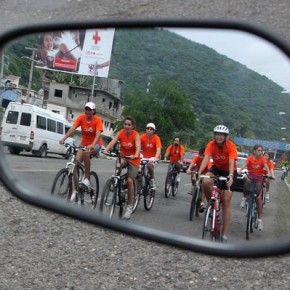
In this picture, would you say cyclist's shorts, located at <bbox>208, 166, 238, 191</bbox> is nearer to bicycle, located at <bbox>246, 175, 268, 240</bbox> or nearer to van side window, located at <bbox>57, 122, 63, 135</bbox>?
bicycle, located at <bbox>246, 175, 268, 240</bbox>

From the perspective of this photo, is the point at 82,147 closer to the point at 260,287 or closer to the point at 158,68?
the point at 158,68

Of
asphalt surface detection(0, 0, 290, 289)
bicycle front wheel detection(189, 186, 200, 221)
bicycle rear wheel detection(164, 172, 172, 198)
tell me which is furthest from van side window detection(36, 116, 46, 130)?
asphalt surface detection(0, 0, 290, 289)

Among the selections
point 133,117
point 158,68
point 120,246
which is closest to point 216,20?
point 158,68

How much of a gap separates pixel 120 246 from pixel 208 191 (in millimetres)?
3142

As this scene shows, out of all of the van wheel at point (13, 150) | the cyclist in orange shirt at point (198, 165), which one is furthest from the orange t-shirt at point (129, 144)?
the van wheel at point (13, 150)

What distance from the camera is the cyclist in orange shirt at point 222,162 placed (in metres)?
1.21

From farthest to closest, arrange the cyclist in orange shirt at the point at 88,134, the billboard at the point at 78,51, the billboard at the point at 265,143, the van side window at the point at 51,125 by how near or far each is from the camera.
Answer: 1. the van side window at the point at 51,125
2. the cyclist in orange shirt at the point at 88,134
3. the billboard at the point at 78,51
4. the billboard at the point at 265,143

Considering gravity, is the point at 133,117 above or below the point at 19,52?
below

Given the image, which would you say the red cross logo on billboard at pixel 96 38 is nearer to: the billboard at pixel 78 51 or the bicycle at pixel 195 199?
the billboard at pixel 78 51

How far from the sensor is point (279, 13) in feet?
42.7

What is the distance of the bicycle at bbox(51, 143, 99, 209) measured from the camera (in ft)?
5.13

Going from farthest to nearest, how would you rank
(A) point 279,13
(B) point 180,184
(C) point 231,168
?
(A) point 279,13, (B) point 180,184, (C) point 231,168

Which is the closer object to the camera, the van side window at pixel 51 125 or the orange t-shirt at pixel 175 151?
the orange t-shirt at pixel 175 151

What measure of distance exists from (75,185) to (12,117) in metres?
0.45
